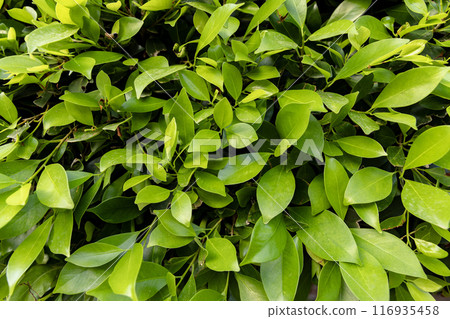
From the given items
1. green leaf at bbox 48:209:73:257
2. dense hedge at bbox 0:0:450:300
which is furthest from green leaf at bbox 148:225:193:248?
green leaf at bbox 48:209:73:257

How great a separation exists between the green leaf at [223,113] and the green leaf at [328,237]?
155 millimetres

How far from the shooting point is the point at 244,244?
41 centimetres

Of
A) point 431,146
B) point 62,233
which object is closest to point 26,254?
point 62,233

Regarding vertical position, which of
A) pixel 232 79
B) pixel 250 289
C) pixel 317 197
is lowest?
pixel 250 289

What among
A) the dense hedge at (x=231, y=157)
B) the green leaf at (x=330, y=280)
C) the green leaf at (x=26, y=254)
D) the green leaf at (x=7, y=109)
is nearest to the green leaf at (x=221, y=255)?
the dense hedge at (x=231, y=157)

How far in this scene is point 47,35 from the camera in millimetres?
378

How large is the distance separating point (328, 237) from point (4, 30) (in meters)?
0.56

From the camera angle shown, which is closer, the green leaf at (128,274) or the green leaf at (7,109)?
the green leaf at (128,274)

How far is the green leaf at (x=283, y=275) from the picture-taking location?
1.21 feet

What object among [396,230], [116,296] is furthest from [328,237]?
[116,296]

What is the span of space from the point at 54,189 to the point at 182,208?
0.15 metres

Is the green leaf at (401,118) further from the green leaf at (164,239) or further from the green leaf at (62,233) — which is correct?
the green leaf at (62,233)

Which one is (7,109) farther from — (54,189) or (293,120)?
(293,120)

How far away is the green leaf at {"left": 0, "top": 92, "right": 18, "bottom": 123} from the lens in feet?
1.40
